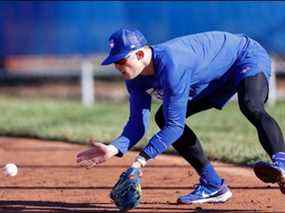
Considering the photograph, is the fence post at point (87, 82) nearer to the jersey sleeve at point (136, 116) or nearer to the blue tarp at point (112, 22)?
the blue tarp at point (112, 22)

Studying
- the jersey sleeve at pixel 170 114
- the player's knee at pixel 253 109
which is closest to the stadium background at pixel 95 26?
the player's knee at pixel 253 109

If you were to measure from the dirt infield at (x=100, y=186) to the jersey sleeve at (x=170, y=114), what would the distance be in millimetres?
928

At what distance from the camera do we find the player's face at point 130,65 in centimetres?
561

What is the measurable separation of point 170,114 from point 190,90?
0.56 meters

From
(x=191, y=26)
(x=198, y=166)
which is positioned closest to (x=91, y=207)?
(x=198, y=166)

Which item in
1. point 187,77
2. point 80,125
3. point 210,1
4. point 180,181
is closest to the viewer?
point 187,77

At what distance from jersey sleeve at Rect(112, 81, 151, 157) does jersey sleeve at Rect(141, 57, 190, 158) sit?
0.40 metres

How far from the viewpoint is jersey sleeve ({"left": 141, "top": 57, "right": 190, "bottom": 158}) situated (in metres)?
5.65

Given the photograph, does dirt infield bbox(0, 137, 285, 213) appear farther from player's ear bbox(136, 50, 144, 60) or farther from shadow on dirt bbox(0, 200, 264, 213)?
player's ear bbox(136, 50, 144, 60)

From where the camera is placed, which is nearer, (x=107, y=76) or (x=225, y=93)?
(x=225, y=93)

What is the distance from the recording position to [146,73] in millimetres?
5840

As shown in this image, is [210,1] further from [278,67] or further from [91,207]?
[91,207]

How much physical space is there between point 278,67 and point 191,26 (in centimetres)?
156

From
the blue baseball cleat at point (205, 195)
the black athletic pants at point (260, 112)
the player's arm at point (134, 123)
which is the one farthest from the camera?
the blue baseball cleat at point (205, 195)
